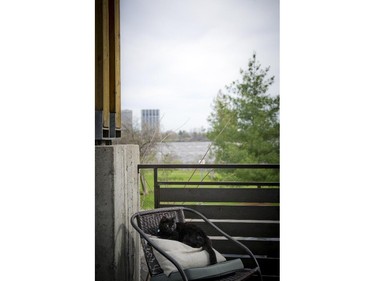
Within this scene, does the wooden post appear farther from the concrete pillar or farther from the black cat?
the black cat

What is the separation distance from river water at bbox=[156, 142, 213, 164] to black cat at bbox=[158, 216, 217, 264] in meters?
1.28

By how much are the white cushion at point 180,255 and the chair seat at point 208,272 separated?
0.14 ft

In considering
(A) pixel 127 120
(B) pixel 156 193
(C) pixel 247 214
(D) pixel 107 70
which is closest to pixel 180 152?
(A) pixel 127 120

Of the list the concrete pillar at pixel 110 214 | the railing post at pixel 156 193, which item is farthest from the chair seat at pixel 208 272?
the railing post at pixel 156 193

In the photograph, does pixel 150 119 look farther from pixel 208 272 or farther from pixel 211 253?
pixel 208 272

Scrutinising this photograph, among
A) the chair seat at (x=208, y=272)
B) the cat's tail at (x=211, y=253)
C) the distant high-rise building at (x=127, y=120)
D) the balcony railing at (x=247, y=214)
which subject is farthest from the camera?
the distant high-rise building at (x=127, y=120)

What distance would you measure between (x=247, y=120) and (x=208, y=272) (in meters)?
2.24

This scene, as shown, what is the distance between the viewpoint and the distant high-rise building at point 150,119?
4453 millimetres

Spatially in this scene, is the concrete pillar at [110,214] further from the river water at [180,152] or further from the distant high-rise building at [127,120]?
the distant high-rise building at [127,120]

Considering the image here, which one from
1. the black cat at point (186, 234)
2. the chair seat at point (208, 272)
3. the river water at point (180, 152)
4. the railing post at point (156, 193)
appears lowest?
the chair seat at point (208, 272)

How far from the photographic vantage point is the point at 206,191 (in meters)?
3.54

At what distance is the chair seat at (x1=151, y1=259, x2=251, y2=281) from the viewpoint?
8.32ft
